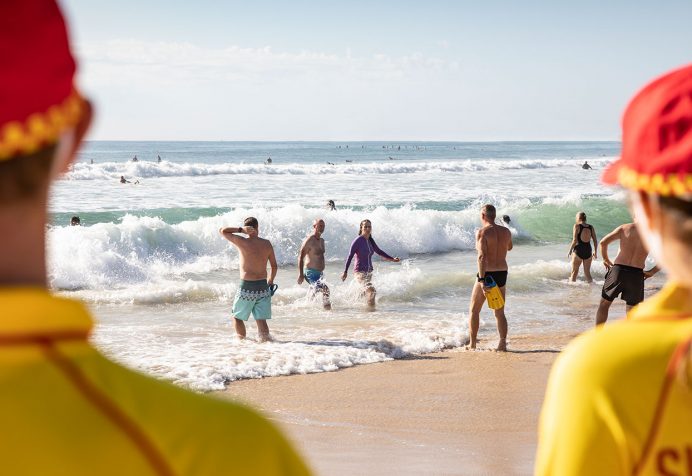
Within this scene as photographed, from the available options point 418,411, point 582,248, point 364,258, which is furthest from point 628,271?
point 582,248

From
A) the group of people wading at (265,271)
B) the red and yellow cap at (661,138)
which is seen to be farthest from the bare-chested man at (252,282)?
the red and yellow cap at (661,138)

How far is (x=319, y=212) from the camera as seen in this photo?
25.0 m

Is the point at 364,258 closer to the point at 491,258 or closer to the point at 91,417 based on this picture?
the point at 491,258

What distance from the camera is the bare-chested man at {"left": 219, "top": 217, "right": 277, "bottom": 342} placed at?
440 inches

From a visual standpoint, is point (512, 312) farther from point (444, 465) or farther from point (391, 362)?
point (444, 465)

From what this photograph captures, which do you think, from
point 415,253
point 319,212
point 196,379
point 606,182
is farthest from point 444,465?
point 319,212

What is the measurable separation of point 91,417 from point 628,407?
0.77 m

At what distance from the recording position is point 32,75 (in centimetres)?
90

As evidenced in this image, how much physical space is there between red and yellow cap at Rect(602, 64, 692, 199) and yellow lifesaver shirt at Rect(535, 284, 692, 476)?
22 centimetres

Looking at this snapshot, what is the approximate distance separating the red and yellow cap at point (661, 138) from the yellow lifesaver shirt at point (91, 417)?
680 mm

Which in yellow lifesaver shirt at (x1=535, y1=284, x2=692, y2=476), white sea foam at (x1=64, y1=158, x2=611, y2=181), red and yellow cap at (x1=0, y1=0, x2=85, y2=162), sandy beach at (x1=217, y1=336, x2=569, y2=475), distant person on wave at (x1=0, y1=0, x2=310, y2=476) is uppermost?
red and yellow cap at (x1=0, y1=0, x2=85, y2=162)

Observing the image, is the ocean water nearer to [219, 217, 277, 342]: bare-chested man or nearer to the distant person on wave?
[219, 217, 277, 342]: bare-chested man

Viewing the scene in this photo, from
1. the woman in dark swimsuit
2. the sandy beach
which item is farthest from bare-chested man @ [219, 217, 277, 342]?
the woman in dark swimsuit

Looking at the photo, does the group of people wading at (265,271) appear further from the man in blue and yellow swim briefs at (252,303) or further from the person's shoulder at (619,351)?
the person's shoulder at (619,351)
